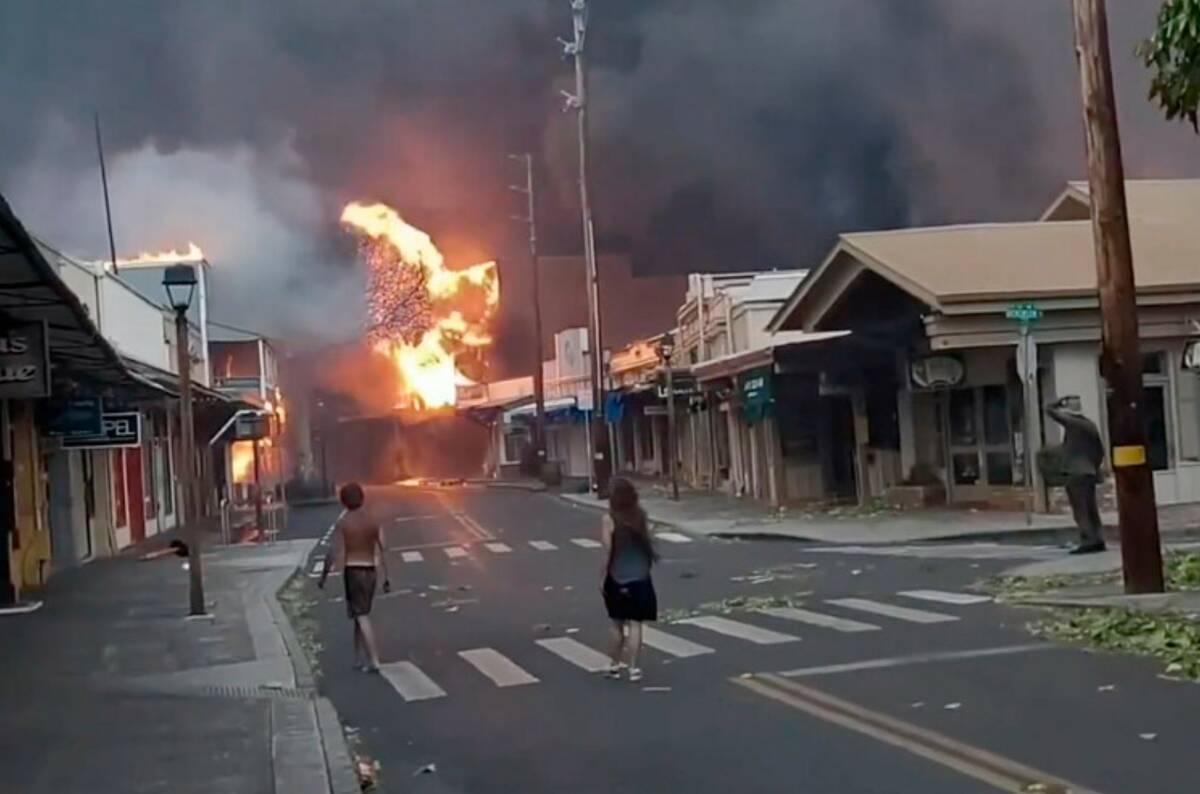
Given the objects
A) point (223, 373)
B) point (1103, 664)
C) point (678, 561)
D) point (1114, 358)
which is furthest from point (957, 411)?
point (223, 373)

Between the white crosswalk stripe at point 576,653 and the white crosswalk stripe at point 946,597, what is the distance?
151 inches

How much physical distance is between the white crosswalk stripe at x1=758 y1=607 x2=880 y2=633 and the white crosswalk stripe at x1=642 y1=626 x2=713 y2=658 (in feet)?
4.18

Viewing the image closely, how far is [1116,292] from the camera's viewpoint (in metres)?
15.2

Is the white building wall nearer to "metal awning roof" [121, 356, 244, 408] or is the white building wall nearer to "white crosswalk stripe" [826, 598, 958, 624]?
"metal awning roof" [121, 356, 244, 408]

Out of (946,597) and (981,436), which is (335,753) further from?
(981,436)

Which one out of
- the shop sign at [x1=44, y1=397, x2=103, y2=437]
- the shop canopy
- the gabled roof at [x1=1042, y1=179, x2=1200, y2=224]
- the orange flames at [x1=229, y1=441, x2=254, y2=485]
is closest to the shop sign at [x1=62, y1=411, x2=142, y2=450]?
the shop sign at [x1=44, y1=397, x2=103, y2=437]

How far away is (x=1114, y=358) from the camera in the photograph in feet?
50.2

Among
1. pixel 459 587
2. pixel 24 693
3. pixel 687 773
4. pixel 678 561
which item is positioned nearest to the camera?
pixel 687 773

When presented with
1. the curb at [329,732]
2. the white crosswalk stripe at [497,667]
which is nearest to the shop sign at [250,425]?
the curb at [329,732]

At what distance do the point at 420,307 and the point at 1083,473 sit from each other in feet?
174

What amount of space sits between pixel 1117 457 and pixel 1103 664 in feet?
12.7

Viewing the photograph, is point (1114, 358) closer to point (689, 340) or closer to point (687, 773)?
point (687, 773)

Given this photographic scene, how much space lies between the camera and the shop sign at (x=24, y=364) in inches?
632

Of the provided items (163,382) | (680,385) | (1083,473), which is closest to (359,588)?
(1083,473)
